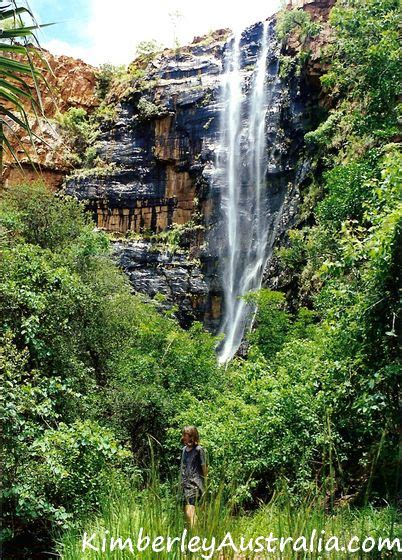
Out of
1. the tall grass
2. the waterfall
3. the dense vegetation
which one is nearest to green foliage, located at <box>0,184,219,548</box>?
the dense vegetation

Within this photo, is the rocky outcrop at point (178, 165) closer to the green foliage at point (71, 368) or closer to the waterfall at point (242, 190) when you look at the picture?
the waterfall at point (242, 190)

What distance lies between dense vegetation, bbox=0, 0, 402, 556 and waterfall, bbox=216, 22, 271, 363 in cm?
583

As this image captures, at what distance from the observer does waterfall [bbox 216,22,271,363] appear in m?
22.2

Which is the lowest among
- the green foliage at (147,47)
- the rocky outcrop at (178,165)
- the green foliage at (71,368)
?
the green foliage at (71,368)

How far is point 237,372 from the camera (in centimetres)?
1088

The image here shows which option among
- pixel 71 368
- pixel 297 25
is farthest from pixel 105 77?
pixel 71 368

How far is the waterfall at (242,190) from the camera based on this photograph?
72.7 feet

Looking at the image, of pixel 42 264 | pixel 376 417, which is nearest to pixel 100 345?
pixel 42 264

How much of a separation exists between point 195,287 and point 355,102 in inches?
424

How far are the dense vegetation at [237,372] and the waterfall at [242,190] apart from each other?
583 centimetres

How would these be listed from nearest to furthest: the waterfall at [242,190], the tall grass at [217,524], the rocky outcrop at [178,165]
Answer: the tall grass at [217,524] → the waterfall at [242,190] → the rocky outcrop at [178,165]

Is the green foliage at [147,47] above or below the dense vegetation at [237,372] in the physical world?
above

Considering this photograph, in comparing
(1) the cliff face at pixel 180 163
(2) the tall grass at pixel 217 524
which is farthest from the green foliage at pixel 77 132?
(2) the tall grass at pixel 217 524

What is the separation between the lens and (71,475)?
6070mm
